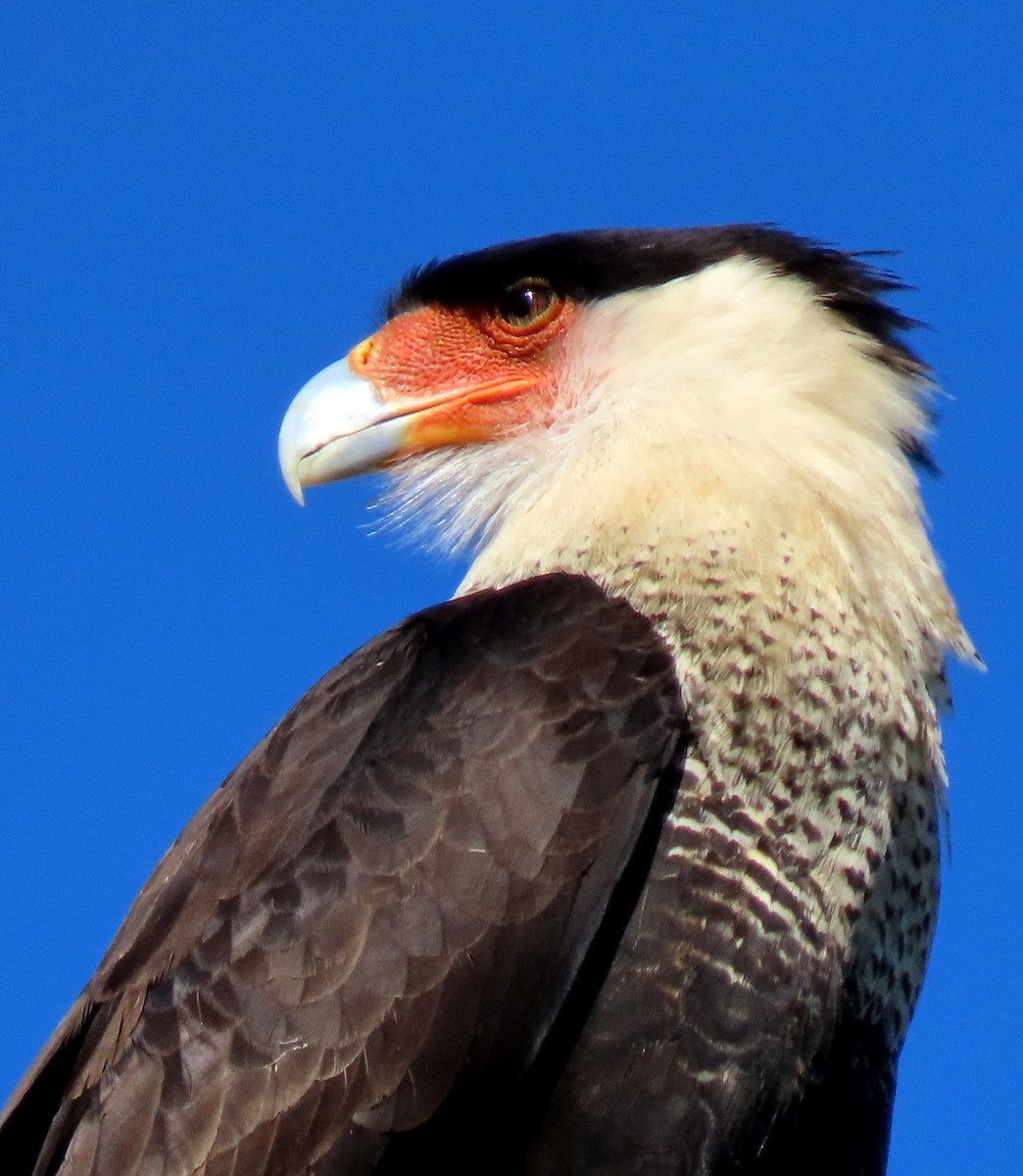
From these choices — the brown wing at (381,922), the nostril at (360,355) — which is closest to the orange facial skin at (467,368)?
the nostril at (360,355)

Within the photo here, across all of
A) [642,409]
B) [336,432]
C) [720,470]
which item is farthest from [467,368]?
[720,470]

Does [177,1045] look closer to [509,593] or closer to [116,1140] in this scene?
[116,1140]

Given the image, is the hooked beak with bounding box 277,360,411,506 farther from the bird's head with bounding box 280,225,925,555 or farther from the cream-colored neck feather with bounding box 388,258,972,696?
the cream-colored neck feather with bounding box 388,258,972,696

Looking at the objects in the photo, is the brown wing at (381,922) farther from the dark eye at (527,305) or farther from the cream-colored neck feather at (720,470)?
the dark eye at (527,305)

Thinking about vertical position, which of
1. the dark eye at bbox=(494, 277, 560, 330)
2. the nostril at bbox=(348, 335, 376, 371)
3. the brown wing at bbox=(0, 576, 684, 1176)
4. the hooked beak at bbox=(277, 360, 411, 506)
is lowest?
the brown wing at bbox=(0, 576, 684, 1176)

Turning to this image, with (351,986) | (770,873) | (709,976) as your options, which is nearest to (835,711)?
(770,873)

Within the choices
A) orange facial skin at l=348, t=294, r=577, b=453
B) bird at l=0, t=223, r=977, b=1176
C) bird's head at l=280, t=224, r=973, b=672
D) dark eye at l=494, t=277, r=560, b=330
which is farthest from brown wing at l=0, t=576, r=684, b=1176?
dark eye at l=494, t=277, r=560, b=330

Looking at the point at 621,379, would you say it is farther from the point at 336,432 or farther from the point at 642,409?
the point at 336,432
